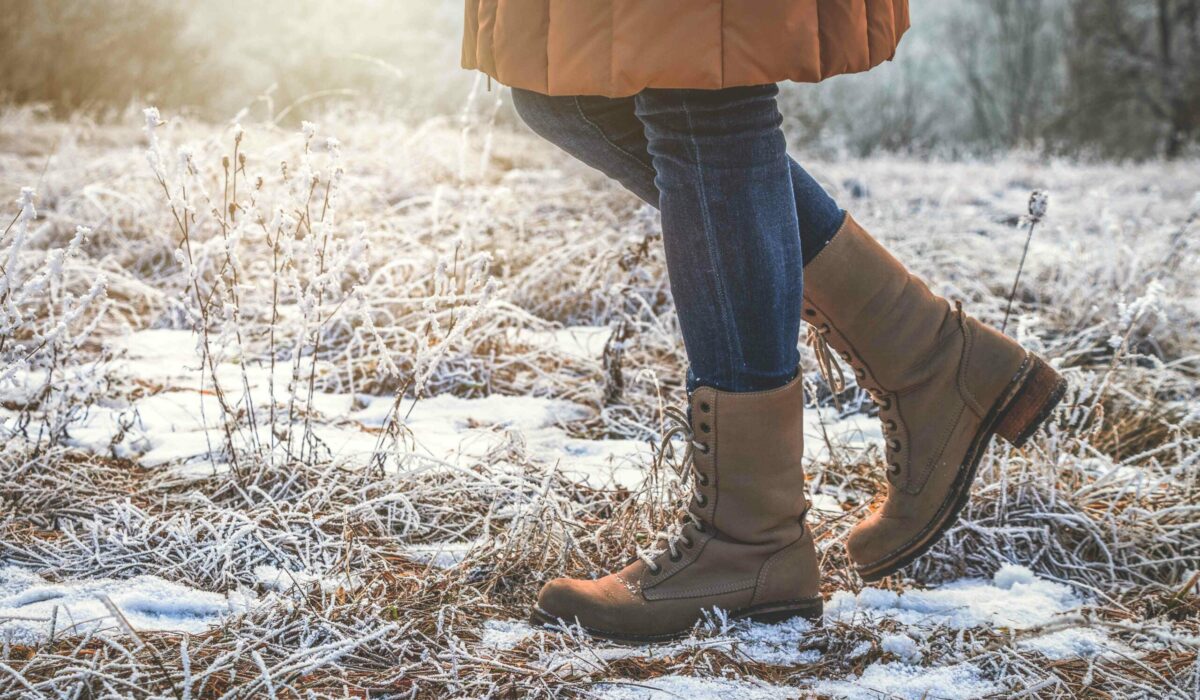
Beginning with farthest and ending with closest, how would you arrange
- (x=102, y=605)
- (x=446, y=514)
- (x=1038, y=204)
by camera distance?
(x=1038, y=204) < (x=446, y=514) < (x=102, y=605)

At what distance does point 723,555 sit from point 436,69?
1504cm

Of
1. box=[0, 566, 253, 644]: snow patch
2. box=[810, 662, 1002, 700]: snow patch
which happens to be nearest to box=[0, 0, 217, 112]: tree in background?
box=[0, 566, 253, 644]: snow patch

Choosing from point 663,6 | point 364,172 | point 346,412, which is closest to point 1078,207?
point 364,172

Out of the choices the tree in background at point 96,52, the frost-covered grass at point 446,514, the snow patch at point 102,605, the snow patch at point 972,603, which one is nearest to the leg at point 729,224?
the frost-covered grass at point 446,514

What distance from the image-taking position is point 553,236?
145 inches

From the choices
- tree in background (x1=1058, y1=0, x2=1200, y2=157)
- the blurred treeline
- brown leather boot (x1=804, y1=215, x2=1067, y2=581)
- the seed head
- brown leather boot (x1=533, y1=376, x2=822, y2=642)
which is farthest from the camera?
tree in background (x1=1058, y1=0, x2=1200, y2=157)

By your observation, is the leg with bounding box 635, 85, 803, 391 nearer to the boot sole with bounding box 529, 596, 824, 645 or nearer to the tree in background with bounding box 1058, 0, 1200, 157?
the boot sole with bounding box 529, 596, 824, 645

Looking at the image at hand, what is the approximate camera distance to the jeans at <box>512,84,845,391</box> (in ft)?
3.54

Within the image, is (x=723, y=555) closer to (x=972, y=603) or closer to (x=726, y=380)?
(x=726, y=380)

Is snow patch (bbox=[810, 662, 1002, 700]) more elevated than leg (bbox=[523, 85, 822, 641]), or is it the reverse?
leg (bbox=[523, 85, 822, 641])

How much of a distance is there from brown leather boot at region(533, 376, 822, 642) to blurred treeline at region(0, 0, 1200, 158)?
5351 mm

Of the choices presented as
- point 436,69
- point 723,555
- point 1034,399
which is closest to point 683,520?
point 723,555

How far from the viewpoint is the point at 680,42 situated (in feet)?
3.23

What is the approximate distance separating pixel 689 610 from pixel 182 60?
39.6 feet
